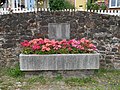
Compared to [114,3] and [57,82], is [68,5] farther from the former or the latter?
[57,82]

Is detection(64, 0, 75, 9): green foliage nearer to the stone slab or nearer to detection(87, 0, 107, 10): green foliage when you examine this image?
detection(87, 0, 107, 10): green foliage


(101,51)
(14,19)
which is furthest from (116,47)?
(14,19)

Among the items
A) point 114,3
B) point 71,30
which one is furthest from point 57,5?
point 71,30

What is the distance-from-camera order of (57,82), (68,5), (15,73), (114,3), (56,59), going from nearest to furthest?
(57,82) → (56,59) → (15,73) → (114,3) → (68,5)

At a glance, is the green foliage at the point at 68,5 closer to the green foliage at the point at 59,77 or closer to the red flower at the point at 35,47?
the red flower at the point at 35,47

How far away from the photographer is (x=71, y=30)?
7035mm

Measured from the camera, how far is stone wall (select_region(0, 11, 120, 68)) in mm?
6930

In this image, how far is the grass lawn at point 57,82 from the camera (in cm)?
539

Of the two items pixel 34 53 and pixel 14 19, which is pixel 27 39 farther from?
pixel 34 53

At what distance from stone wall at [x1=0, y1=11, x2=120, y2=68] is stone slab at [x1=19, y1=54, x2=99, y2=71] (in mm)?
1279

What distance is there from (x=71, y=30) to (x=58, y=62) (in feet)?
5.11

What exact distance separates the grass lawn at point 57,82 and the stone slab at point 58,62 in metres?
0.30

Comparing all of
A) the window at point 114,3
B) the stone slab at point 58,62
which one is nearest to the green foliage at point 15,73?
the stone slab at point 58,62

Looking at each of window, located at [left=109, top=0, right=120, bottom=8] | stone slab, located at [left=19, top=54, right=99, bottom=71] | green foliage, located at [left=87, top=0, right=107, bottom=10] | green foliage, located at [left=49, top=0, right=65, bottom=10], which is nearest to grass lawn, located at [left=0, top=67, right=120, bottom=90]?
stone slab, located at [left=19, top=54, right=99, bottom=71]
